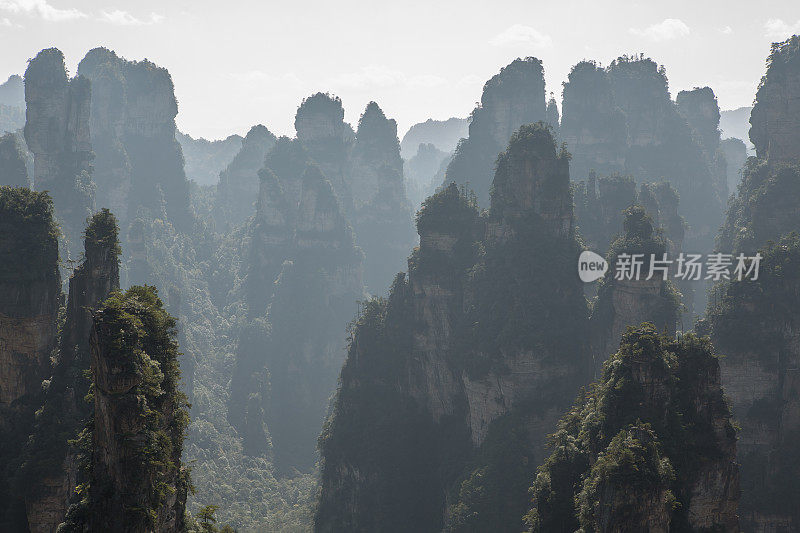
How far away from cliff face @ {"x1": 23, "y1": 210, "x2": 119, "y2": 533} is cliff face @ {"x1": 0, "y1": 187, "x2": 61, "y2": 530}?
1.06 meters

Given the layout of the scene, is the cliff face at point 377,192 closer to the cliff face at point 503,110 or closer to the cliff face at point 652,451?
the cliff face at point 503,110

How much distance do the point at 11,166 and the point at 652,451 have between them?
4015 inches

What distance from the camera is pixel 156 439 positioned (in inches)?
817

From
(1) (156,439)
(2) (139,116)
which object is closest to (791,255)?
(1) (156,439)

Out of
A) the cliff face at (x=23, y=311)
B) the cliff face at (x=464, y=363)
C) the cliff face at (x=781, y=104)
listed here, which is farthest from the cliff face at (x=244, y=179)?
the cliff face at (x=23, y=311)

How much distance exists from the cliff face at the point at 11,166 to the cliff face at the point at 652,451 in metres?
94.3

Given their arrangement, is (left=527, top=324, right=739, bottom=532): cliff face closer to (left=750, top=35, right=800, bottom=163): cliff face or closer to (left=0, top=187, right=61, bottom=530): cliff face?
(left=0, top=187, right=61, bottom=530): cliff face

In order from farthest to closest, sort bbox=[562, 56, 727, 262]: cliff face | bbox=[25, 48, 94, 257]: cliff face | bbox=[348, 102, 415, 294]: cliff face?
bbox=[348, 102, 415, 294]: cliff face < bbox=[562, 56, 727, 262]: cliff face < bbox=[25, 48, 94, 257]: cliff face

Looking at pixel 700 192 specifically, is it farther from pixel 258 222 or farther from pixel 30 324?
pixel 30 324

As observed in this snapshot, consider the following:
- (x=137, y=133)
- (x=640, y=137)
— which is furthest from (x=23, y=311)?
(x=137, y=133)

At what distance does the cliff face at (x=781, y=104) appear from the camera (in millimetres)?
78375

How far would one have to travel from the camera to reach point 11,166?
327 feet

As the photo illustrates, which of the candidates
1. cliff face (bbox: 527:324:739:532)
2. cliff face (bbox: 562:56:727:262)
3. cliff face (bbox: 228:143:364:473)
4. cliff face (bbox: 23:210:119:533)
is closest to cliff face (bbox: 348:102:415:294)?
cliff face (bbox: 228:143:364:473)

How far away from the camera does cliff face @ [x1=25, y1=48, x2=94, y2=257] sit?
9956 cm
